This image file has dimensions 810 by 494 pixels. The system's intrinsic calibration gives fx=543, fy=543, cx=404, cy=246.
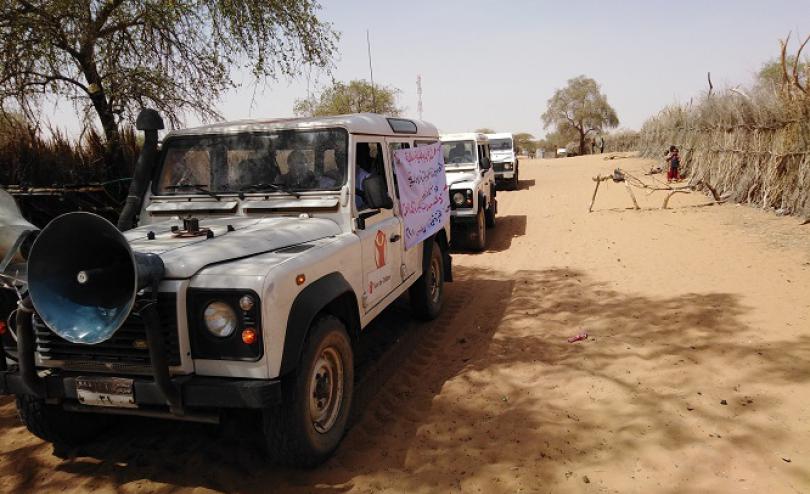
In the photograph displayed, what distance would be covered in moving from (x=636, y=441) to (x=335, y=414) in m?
1.87

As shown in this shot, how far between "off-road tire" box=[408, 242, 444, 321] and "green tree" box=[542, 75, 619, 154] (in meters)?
58.0

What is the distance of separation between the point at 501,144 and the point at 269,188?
18228mm

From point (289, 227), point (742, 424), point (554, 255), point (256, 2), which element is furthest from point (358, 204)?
point (554, 255)

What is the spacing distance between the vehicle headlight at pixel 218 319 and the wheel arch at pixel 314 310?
0.29m

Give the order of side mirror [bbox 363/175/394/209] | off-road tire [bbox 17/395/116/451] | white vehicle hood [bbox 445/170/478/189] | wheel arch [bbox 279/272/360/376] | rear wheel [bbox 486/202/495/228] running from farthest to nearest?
rear wheel [bbox 486/202/495/228], white vehicle hood [bbox 445/170/478/189], side mirror [bbox 363/175/394/209], off-road tire [bbox 17/395/116/451], wheel arch [bbox 279/272/360/376]

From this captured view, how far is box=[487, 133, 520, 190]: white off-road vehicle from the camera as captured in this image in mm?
20406

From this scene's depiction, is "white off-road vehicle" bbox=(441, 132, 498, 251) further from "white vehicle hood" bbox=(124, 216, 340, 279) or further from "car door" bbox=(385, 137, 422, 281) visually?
"white vehicle hood" bbox=(124, 216, 340, 279)

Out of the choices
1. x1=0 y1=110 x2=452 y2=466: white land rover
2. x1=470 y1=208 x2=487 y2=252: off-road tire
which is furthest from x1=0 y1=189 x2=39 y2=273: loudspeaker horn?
x1=470 y1=208 x2=487 y2=252: off-road tire

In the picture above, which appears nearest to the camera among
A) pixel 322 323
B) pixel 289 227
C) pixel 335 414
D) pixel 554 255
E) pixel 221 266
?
pixel 221 266

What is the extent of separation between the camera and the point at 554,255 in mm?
9125

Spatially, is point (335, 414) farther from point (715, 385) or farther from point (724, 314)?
point (724, 314)

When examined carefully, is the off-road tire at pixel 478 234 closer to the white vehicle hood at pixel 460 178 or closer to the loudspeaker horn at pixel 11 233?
the white vehicle hood at pixel 460 178

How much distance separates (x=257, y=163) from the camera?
13.5 feet

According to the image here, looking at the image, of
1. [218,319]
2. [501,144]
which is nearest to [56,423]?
[218,319]
